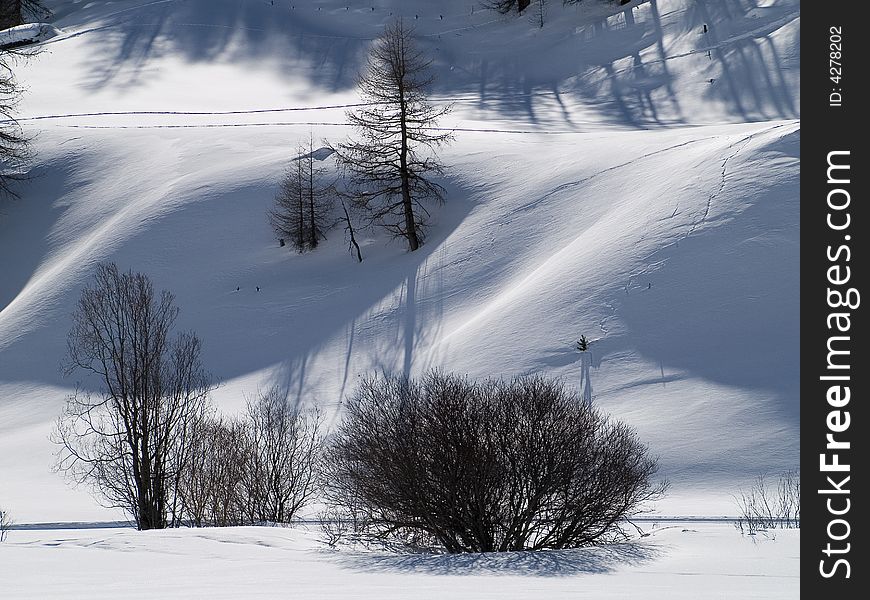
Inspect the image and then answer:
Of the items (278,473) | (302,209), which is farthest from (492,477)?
(302,209)

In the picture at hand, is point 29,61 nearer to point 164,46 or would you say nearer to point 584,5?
point 164,46

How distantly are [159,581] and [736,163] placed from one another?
21.9m

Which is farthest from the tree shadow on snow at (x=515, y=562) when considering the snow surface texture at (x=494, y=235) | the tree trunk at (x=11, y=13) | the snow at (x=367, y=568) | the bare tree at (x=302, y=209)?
the tree trunk at (x=11, y=13)

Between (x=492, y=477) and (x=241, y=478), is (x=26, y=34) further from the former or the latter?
(x=492, y=477)

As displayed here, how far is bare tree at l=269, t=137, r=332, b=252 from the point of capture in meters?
32.8

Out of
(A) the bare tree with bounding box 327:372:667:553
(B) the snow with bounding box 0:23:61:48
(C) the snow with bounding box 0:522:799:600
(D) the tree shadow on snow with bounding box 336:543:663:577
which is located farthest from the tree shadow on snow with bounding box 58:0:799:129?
(D) the tree shadow on snow with bounding box 336:543:663:577

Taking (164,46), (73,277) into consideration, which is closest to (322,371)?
(73,277)

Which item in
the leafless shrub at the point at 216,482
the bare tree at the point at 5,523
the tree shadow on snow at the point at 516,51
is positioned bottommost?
the bare tree at the point at 5,523

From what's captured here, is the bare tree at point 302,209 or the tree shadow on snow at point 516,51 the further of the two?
the tree shadow on snow at point 516,51

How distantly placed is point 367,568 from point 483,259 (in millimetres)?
Answer: 18497

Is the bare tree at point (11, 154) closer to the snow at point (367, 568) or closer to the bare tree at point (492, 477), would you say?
the snow at point (367, 568)

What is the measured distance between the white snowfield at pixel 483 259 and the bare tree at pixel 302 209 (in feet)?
1.80

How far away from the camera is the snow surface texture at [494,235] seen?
20422mm
